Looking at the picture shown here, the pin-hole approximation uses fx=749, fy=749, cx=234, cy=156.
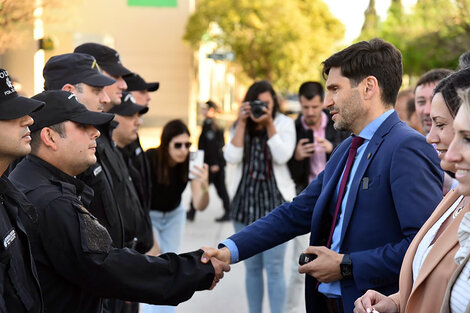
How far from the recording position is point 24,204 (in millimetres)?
3186

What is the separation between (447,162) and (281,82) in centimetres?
3622

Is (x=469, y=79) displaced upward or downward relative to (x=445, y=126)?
upward

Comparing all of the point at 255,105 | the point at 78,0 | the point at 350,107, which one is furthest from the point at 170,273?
the point at 78,0

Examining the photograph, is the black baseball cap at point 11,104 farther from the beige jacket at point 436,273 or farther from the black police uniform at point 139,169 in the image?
the black police uniform at point 139,169

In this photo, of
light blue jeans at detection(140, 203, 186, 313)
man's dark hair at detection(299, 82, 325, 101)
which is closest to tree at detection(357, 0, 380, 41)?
man's dark hair at detection(299, 82, 325, 101)

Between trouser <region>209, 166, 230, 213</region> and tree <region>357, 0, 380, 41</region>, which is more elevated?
tree <region>357, 0, 380, 41</region>

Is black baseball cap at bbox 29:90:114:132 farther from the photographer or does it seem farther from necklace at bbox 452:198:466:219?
the photographer

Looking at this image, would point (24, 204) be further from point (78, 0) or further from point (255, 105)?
point (78, 0)

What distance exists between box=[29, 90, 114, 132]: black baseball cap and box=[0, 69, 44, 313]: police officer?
59cm

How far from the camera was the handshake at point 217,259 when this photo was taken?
4.19 metres

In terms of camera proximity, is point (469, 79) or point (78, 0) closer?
point (469, 79)

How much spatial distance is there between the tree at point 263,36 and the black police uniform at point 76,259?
3133 cm

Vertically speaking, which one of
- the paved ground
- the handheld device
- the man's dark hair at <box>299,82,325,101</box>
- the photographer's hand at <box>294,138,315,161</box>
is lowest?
the paved ground

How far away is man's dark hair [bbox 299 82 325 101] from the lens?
7582 mm
